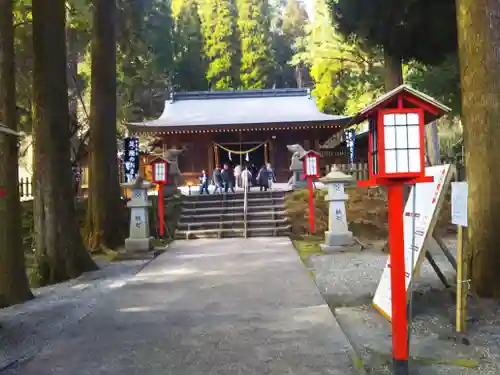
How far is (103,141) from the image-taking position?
11.3m

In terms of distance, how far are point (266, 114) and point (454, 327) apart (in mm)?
18607

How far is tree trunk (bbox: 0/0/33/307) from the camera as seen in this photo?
637cm

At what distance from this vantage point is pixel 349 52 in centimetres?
1841

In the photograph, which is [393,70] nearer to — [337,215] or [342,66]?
[337,215]

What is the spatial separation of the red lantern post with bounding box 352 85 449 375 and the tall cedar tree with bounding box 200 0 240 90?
1233 inches

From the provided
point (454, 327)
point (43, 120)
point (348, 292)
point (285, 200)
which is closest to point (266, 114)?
point (285, 200)

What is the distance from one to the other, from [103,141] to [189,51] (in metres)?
24.5

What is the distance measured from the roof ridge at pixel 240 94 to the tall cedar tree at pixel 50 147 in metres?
17.4

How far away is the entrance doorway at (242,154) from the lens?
21.9m

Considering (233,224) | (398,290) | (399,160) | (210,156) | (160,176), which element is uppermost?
(210,156)

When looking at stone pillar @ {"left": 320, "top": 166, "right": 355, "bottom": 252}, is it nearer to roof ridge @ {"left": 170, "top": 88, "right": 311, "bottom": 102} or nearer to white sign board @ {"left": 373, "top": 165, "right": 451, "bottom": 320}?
white sign board @ {"left": 373, "top": 165, "right": 451, "bottom": 320}

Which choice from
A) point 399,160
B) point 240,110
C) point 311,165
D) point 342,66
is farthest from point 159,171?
point 240,110

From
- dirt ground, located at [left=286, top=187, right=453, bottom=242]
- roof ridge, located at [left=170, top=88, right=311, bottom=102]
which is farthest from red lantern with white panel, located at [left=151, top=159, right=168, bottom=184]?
roof ridge, located at [left=170, top=88, right=311, bottom=102]

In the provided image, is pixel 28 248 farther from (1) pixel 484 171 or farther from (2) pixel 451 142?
(2) pixel 451 142
